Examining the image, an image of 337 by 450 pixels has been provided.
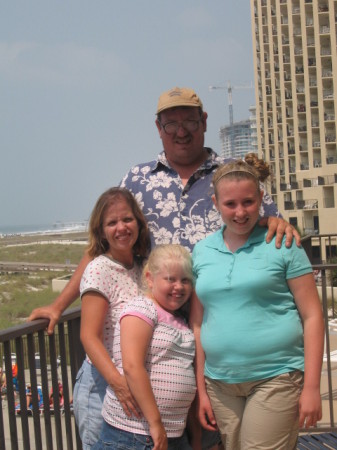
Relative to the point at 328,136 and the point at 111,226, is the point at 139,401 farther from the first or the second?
the point at 328,136

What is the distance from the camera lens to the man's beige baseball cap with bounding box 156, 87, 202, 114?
3.19m

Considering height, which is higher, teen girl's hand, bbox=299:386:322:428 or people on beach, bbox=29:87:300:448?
people on beach, bbox=29:87:300:448

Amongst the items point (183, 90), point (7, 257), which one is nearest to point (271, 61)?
point (7, 257)

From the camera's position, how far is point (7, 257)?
88.9 meters

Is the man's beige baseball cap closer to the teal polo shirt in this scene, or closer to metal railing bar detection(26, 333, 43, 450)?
the teal polo shirt

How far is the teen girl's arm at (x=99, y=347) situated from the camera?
2742mm

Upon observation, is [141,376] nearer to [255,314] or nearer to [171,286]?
[171,286]

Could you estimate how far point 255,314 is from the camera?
266cm

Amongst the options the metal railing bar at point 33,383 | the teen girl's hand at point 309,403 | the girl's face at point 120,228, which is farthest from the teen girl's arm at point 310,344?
the metal railing bar at point 33,383

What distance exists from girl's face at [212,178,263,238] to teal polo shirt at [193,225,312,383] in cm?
13

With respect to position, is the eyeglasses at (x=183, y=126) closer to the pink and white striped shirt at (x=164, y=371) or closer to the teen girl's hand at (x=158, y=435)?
the pink and white striped shirt at (x=164, y=371)

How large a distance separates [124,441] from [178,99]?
5.56 ft

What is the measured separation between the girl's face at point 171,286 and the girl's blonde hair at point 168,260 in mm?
13

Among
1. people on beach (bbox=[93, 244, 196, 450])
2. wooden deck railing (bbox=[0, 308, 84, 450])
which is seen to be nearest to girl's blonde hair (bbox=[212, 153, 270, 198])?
people on beach (bbox=[93, 244, 196, 450])
